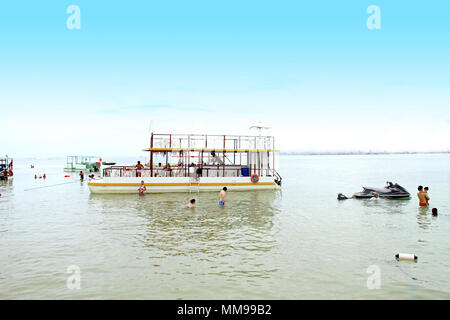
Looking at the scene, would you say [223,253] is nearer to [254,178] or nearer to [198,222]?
[198,222]

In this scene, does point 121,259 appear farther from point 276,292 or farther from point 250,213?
point 250,213

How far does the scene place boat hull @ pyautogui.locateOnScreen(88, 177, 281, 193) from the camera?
31.5 metres

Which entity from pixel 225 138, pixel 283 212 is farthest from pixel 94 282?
pixel 225 138

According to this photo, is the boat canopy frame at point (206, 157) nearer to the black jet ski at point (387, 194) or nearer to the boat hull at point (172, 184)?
the boat hull at point (172, 184)

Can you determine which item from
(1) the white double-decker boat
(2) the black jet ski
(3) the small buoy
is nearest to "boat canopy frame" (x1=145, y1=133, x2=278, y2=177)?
(1) the white double-decker boat

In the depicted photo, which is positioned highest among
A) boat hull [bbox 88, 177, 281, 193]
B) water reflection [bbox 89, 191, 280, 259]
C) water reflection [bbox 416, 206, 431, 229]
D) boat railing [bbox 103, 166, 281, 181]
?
boat railing [bbox 103, 166, 281, 181]

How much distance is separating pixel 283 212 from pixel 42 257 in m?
15.7

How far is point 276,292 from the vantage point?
29.2 ft

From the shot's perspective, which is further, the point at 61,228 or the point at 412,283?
the point at 61,228

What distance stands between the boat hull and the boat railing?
2.88 ft

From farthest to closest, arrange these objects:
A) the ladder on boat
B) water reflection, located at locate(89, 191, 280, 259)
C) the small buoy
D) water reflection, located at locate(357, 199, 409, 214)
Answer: the ladder on boat → water reflection, located at locate(357, 199, 409, 214) → water reflection, located at locate(89, 191, 280, 259) → the small buoy

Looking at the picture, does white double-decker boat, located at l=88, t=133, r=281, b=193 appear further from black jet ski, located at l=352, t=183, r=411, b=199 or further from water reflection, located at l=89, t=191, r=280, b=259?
black jet ski, located at l=352, t=183, r=411, b=199

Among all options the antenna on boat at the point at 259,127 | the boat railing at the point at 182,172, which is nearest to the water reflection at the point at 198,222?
the boat railing at the point at 182,172

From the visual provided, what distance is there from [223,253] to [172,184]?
2068 cm
